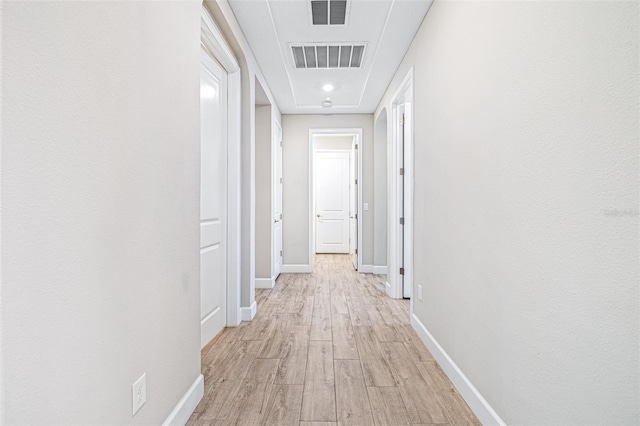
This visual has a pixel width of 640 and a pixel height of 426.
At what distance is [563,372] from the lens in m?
1.09

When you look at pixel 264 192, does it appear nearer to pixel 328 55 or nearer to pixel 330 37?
pixel 328 55

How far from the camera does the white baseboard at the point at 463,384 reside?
1550 mm

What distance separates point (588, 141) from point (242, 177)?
259 centimetres

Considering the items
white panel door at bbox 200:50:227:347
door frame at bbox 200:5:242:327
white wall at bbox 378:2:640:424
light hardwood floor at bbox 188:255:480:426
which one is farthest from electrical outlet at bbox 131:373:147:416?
door frame at bbox 200:5:242:327

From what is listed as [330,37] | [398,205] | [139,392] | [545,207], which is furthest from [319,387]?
[330,37]

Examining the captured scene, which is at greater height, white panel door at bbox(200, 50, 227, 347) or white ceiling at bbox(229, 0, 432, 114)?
white ceiling at bbox(229, 0, 432, 114)

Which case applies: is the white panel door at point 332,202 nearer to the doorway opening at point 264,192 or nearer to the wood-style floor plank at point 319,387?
the doorway opening at point 264,192

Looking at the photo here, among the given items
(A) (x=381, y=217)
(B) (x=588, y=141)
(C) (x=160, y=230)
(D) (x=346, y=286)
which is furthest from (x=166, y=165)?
(A) (x=381, y=217)

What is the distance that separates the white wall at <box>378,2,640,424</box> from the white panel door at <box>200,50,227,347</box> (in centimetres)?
159

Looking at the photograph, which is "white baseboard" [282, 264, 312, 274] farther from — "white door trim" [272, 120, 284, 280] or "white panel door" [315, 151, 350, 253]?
"white panel door" [315, 151, 350, 253]

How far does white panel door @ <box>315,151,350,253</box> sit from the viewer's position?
783cm

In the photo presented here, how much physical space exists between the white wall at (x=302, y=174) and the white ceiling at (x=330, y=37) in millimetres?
926

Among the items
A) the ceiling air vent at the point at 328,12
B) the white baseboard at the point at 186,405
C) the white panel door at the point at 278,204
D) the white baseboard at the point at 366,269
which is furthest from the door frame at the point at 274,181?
the white baseboard at the point at 186,405

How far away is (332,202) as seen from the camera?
7910 millimetres
